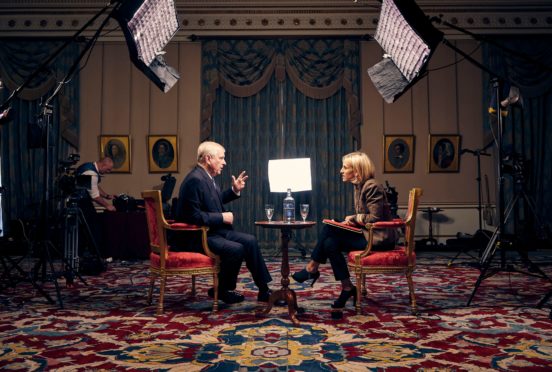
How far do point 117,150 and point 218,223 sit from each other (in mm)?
5611

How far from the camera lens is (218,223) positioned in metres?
3.51

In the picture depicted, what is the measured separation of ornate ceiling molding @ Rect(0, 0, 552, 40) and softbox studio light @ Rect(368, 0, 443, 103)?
621cm

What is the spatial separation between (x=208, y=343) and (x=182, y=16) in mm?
7195

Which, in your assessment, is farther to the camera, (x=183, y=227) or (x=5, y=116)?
(x=5, y=116)

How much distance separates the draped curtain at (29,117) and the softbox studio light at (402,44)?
7.23m

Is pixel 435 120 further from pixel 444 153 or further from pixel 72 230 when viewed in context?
pixel 72 230

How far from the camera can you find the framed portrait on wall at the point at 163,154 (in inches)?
332

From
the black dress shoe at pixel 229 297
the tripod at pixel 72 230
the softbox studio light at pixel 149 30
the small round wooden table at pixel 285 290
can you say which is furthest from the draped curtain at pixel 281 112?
the softbox studio light at pixel 149 30

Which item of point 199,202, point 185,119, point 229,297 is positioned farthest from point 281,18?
point 229,297

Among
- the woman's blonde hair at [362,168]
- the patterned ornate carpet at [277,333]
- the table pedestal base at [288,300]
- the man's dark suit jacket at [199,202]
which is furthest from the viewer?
the woman's blonde hair at [362,168]

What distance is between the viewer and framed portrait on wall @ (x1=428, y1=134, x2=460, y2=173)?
8.47 metres

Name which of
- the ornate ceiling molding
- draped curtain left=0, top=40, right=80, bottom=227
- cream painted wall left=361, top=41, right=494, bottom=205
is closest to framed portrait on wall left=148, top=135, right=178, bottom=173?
draped curtain left=0, top=40, right=80, bottom=227

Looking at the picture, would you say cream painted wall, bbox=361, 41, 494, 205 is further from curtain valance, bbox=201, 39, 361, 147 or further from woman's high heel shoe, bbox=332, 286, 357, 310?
woman's high heel shoe, bbox=332, 286, 357, 310

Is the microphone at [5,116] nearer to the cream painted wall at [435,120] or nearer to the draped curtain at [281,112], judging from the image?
the draped curtain at [281,112]
